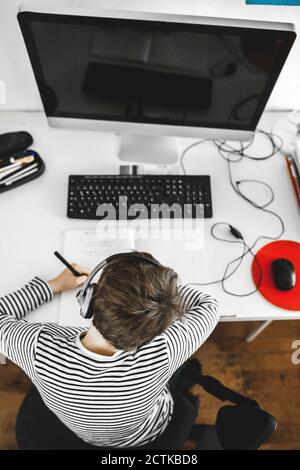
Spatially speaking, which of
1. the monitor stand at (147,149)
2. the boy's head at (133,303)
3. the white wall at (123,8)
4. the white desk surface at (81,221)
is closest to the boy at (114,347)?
the boy's head at (133,303)

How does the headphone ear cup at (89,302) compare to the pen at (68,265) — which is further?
the pen at (68,265)


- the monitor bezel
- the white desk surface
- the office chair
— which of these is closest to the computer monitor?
the monitor bezel

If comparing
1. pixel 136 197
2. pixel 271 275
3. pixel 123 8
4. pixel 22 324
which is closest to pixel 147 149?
pixel 136 197

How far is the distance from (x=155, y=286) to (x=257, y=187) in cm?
67

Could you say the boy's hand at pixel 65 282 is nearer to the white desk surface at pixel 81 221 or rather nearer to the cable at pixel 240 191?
the white desk surface at pixel 81 221

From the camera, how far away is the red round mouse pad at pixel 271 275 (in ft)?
3.78

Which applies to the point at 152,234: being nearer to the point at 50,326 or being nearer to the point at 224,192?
the point at 224,192

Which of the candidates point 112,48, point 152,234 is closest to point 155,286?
point 152,234

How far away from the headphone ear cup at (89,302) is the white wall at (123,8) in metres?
0.75

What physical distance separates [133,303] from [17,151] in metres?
0.76

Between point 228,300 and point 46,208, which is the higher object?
point 46,208

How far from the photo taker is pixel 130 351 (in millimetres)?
839

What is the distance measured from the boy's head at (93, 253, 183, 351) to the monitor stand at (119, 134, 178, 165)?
0.56 meters

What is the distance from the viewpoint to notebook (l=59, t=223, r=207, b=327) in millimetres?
1190
